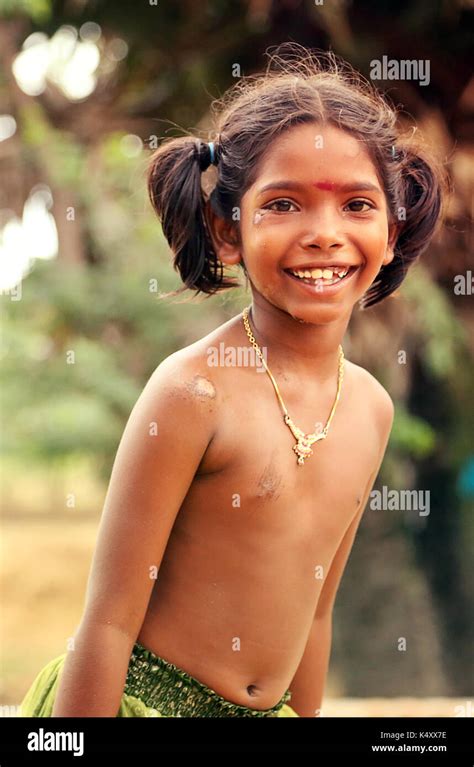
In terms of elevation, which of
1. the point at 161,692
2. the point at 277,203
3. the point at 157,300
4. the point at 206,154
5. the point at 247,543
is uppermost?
the point at 157,300

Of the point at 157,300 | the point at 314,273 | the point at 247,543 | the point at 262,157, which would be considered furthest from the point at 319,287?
the point at 157,300

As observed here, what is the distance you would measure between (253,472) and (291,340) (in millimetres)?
179

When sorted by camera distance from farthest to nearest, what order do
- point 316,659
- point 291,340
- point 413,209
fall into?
1. point 316,659
2. point 413,209
3. point 291,340

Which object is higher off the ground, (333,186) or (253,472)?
(333,186)

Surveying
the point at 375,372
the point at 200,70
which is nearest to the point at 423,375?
the point at 375,372

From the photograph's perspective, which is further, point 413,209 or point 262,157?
point 413,209

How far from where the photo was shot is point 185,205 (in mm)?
1296

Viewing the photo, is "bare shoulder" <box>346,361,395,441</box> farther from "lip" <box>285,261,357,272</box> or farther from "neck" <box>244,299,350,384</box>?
"lip" <box>285,261,357,272</box>

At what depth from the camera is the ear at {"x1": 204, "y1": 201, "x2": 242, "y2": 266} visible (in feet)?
4.23

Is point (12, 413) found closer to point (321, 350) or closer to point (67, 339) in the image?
point (67, 339)

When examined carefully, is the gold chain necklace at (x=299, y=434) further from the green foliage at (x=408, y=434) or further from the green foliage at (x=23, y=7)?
the green foliage at (x=23, y=7)

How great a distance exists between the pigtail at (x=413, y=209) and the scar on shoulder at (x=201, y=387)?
0.36m

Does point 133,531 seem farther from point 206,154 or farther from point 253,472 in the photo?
point 206,154

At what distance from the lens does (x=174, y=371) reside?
3.86 ft
